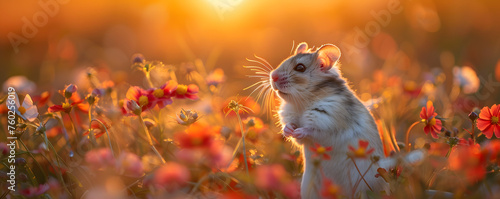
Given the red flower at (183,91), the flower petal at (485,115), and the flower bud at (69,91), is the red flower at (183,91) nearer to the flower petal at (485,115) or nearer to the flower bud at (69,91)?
the flower bud at (69,91)

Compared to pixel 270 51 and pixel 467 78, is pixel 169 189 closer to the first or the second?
pixel 467 78

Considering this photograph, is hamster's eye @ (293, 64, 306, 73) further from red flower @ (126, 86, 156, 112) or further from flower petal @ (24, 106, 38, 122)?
flower petal @ (24, 106, 38, 122)

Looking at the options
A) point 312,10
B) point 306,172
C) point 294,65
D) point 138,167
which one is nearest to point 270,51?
point 312,10

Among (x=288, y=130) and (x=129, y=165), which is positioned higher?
(x=129, y=165)

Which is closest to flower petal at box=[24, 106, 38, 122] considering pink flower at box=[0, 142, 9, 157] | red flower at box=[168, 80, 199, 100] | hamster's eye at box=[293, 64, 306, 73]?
pink flower at box=[0, 142, 9, 157]

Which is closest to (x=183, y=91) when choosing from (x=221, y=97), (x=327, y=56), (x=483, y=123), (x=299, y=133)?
(x=299, y=133)

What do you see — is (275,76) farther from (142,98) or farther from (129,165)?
(129,165)
